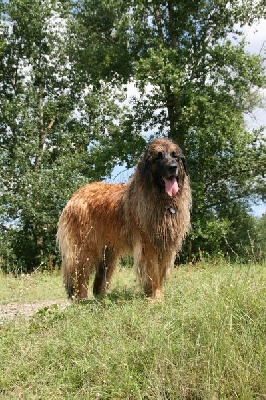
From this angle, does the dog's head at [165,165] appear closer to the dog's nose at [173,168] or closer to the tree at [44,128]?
the dog's nose at [173,168]

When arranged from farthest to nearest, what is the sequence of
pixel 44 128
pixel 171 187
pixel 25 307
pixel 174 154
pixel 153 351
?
pixel 44 128, pixel 25 307, pixel 174 154, pixel 171 187, pixel 153 351

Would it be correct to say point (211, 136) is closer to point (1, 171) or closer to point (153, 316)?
point (1, 171)

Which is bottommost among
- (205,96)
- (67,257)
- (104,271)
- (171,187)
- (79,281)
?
(79,281)

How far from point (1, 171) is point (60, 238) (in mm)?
12366

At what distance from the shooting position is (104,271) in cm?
687

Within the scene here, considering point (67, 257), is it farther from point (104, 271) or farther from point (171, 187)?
point (171, 187)

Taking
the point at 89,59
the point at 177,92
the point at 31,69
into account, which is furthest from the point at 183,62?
the point at 31,69

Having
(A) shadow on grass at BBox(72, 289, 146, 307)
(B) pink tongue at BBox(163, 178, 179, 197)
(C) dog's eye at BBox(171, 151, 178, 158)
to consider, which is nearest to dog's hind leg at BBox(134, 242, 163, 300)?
(A) shadow on grass at BBox(72, 289, 146, 307)

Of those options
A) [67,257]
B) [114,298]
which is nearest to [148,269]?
[114,298]

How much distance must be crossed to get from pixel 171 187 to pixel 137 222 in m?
0.63

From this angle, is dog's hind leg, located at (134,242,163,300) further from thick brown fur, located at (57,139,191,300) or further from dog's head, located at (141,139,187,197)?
dog's head, located at (141,139,187,197)

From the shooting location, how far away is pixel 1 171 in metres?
18.4

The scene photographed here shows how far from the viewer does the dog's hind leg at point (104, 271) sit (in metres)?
6.82

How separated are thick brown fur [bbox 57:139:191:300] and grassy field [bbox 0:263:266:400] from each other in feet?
3.40
